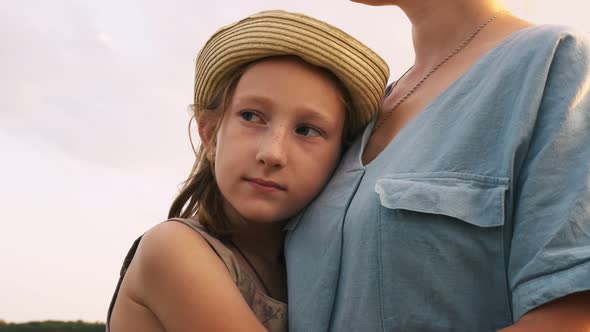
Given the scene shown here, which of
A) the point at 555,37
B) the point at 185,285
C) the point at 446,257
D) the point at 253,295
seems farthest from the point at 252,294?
the point at 555,37

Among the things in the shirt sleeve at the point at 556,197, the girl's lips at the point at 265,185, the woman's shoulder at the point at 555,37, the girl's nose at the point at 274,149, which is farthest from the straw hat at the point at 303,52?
the shirt sleeve at the point at 556,197

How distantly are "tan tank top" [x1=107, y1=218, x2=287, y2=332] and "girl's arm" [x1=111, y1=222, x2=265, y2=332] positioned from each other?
0.05 m

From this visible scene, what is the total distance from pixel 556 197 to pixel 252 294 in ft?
2.64

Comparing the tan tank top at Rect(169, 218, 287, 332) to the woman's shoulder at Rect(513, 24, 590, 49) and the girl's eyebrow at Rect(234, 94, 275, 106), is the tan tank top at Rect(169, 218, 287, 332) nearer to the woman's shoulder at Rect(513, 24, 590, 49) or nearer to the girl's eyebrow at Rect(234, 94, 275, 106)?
the girl's eyebrow at Rect(234, 94, 275, 106)

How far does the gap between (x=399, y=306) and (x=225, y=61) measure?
2.84 feet

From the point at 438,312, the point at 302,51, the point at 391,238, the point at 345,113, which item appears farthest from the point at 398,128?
the point at 438,312

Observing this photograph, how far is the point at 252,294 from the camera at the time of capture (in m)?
1.65

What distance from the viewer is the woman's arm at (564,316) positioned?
1.11 metres

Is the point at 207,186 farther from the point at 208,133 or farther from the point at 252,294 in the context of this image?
the point at 252,294

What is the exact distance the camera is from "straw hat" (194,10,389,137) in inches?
66.3

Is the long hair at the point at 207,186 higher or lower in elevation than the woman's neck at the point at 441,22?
lower

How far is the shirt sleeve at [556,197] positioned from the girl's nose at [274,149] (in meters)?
0.59

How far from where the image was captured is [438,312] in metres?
1.26

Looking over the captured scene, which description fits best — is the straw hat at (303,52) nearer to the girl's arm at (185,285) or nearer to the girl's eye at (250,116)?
the girl's eye at (250,116)
